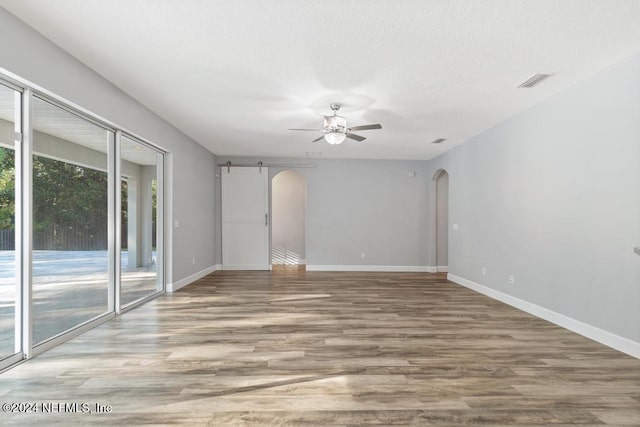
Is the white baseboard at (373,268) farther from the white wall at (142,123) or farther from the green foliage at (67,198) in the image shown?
the green foliage at (67,198)

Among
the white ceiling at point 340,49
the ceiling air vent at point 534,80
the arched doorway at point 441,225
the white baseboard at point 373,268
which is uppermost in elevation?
the white ceiling at point 340,49

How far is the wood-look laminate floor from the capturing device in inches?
78.0

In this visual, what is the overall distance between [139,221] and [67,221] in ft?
4.87

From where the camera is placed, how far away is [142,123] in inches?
172

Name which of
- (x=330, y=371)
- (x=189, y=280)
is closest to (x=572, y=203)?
(x=330, y=371)

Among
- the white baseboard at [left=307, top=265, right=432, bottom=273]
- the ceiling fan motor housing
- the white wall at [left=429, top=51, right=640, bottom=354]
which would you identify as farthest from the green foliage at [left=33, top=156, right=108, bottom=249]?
the white wall at [left=429, top=51, right=640, bottom=354]

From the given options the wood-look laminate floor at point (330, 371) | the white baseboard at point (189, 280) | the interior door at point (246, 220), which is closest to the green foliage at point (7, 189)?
the wood-look laminate floor at point (330, 371)

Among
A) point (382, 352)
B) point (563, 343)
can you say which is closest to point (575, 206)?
point (563, 343)

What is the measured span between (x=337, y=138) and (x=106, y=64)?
260 cm

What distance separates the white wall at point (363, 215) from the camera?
25.9 feet

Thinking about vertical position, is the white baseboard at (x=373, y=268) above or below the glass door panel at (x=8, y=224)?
below

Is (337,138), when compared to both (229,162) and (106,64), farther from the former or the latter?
(229,162)

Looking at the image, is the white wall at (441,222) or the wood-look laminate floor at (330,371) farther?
the white wall at (441,222)

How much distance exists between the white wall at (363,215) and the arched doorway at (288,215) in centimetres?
156
